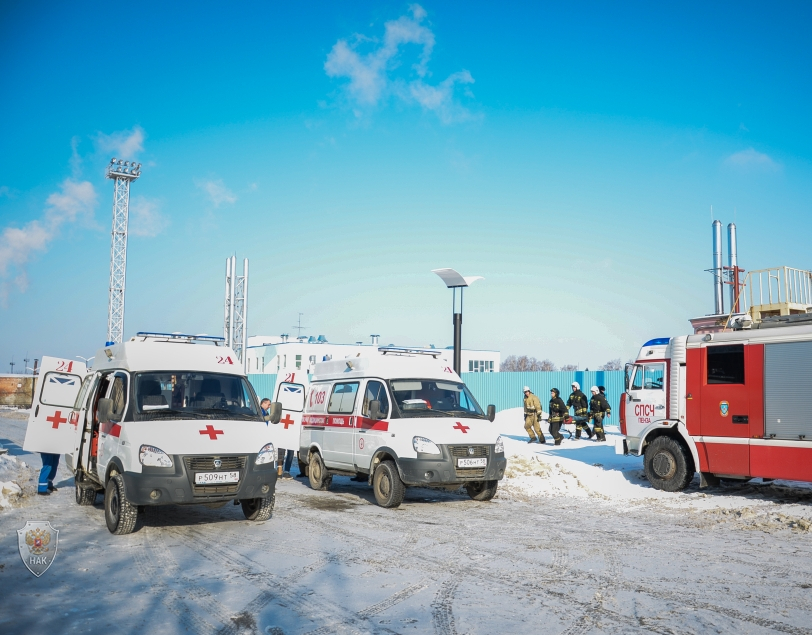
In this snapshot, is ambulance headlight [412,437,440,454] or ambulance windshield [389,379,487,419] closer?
ambulance headlight [412,437,440,454]

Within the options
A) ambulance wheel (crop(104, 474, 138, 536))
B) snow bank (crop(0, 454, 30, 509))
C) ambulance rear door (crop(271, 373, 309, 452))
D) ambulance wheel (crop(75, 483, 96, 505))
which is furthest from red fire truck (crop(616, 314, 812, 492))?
snow bank (crop(0, 454, 30, 509))

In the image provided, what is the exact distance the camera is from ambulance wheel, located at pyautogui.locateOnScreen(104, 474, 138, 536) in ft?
27.3

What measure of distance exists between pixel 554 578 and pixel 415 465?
13.5ft

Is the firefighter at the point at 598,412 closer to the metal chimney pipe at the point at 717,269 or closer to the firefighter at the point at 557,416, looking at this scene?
the firefighter at the point at 557,416

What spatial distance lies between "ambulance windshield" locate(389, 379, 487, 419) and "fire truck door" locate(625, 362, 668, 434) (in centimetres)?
340

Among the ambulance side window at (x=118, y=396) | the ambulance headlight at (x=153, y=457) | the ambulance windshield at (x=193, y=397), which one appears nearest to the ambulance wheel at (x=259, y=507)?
the ambulance windshield at (x=193, y=397)

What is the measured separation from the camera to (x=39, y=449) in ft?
36.1

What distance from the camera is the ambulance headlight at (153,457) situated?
8.23 meters

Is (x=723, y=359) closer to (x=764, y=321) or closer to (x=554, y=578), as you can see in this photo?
(x=764, y=321)

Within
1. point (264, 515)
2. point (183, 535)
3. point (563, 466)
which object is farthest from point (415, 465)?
point (563, 466)

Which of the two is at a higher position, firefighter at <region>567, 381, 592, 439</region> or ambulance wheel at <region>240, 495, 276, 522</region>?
firefighter at <region>567, 381, 592, 439</region>

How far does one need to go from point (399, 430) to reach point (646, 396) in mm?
5062

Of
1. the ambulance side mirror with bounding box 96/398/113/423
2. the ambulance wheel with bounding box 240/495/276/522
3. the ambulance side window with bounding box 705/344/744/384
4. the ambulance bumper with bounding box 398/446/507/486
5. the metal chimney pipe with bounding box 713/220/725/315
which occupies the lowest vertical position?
the ambulance wheel with bounding box 240/495/276/522

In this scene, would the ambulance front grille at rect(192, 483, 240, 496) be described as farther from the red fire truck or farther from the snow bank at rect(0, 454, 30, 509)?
the red fire truck
